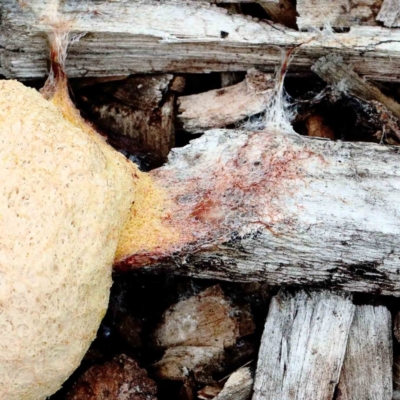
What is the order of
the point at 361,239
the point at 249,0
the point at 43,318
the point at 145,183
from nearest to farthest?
1. the point at 43,318
2. the point at 361,239
3. the point at 145,183
4. the point at 249,0

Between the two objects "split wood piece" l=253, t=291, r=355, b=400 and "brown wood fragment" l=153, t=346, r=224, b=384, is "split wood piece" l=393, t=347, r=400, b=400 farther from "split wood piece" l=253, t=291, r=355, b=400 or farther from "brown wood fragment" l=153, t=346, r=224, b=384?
"brown wood fragment" l=153, t=346, r=224, b=384

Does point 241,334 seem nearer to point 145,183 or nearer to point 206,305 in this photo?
point 206,305

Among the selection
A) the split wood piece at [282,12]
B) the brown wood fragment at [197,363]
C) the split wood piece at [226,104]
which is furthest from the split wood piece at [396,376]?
the split wood piece at [282,12]

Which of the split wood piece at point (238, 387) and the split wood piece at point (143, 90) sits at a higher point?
the split wood piece at point (143, 90)

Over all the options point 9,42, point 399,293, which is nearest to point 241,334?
point 399,293

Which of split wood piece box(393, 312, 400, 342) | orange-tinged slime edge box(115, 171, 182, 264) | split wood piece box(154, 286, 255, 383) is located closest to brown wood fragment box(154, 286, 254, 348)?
split wood piece box(154, 286, 255, 383)

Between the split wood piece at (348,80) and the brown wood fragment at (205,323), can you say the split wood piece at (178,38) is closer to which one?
the split wood piece at (348,80)
